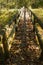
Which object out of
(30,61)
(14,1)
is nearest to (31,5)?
(14,1)

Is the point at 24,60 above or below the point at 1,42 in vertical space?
below

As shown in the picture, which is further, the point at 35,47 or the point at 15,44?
the point at 15,44

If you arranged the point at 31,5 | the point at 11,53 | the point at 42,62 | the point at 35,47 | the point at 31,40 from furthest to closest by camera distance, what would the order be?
1. the point at 31,5
2. the point at 31,40
3. the point at 35,47
4. the point at 11,53
5. the point at 42,62

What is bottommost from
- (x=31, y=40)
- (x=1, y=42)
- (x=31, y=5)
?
(x=31, y=5)

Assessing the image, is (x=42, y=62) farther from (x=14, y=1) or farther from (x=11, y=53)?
(x=14, y=1)

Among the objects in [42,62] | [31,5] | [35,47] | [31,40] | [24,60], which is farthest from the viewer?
[31,5]

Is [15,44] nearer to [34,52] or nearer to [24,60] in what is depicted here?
[34,52]

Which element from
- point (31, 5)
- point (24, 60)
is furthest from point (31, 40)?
point (31, 5)

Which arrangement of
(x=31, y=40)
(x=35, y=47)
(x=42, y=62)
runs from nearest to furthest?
1. (x=42, y=62)
2. (x=35, y=47)
3. (x=31, y=40)

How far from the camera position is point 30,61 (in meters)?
6.41

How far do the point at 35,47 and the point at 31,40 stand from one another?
3.91 feet

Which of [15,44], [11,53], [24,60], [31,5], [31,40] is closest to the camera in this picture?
[24,60]

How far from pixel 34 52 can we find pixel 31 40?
1.80 metres

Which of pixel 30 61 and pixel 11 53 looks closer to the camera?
pixel 30 61
